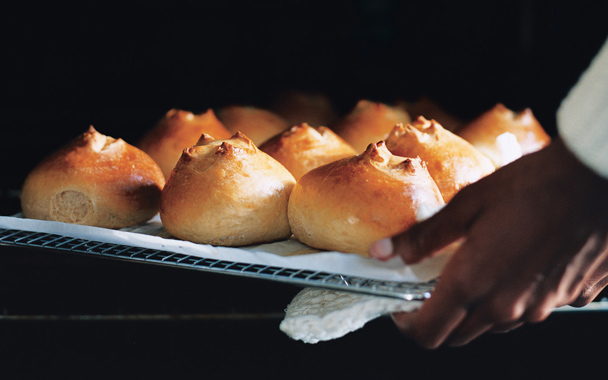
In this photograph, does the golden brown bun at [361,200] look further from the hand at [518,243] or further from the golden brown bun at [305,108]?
the golden brown bun at [305,108]

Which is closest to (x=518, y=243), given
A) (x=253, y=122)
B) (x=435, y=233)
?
(x=435, y=233)

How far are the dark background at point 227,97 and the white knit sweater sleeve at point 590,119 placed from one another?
2.89 ft

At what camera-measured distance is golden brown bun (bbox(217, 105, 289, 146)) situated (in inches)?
71.9

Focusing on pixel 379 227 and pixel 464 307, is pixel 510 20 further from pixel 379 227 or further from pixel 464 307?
pixel 464 307

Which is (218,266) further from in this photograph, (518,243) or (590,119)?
(590,119)

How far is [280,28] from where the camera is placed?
221cm

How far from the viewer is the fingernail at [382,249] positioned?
87 centimetres

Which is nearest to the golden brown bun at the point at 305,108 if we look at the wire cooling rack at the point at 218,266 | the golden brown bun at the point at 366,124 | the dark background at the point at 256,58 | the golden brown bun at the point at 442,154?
the dark background at the point at 256,58

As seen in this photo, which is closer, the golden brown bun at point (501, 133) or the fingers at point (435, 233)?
the fingers at point (435, 233)

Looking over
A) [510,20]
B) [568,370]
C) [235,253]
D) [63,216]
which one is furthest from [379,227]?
[510,20]

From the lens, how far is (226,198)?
3.76ft

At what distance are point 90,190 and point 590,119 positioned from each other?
1.02 metres

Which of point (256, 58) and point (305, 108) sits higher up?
point (256, 58)

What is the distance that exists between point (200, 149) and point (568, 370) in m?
1.15
